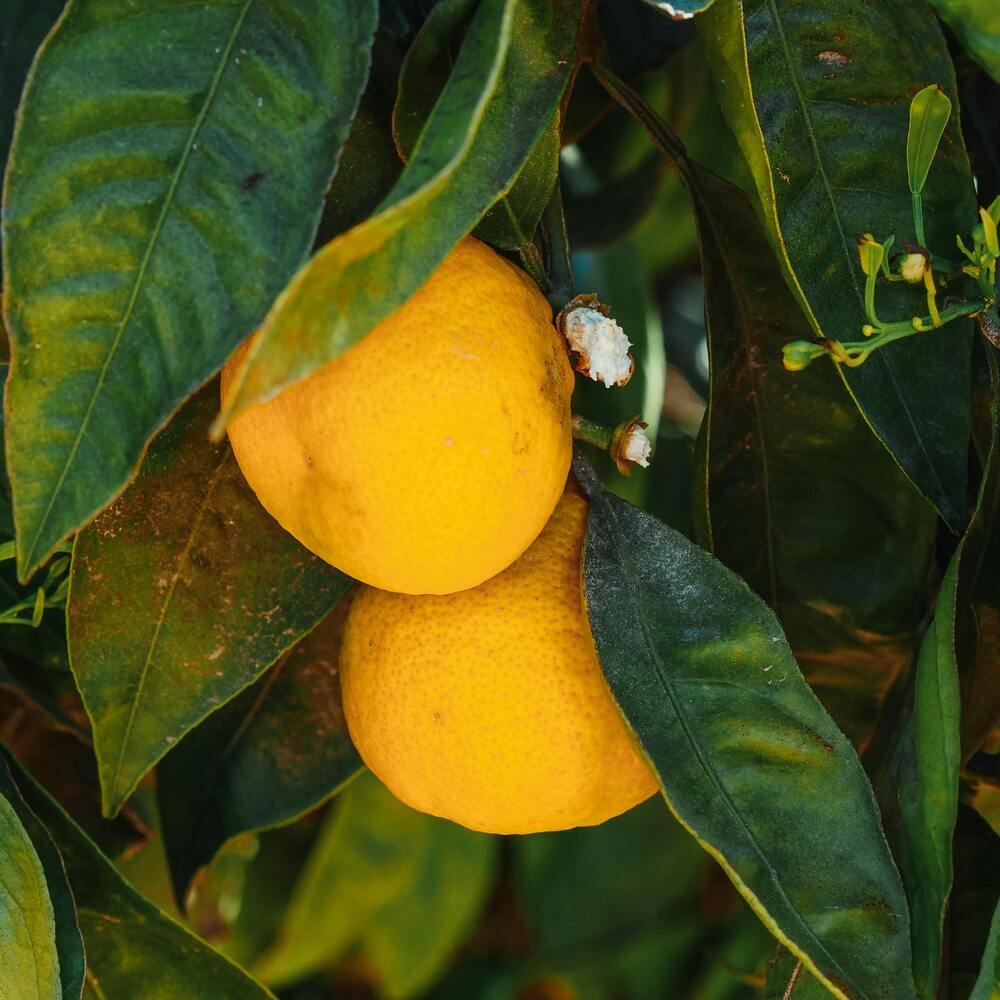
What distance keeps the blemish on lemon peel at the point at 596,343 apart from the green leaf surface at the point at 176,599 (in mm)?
184

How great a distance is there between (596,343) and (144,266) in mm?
218

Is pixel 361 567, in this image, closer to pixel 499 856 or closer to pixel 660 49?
pixel 660 49

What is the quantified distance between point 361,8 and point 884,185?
0.28 meters

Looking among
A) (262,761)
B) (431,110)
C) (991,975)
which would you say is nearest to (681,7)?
(431,110)

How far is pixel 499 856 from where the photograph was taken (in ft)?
3.92

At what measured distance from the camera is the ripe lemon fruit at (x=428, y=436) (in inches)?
20.6

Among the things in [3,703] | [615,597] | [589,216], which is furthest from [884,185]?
[3,703]

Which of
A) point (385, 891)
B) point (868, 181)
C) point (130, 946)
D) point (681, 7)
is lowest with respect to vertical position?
point (385, 891)

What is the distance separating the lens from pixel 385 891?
3.69ft

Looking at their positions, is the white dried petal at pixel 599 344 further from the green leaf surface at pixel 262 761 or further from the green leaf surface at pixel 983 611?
the green leaf surface at pixel 262 761

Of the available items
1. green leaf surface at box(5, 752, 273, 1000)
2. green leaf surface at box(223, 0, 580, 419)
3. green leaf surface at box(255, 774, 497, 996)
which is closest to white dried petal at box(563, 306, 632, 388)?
green leaf surface at box(223, 0, 580, 419)

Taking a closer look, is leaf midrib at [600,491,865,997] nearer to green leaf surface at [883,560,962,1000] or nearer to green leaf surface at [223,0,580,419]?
green leaf surface at [883,560,962,1000]

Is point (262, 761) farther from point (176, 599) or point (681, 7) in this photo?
point (681, 7)

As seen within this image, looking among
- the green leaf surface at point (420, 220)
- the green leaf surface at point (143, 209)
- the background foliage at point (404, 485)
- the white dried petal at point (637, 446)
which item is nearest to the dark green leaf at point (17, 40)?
the background foliage at point (404, 485)
